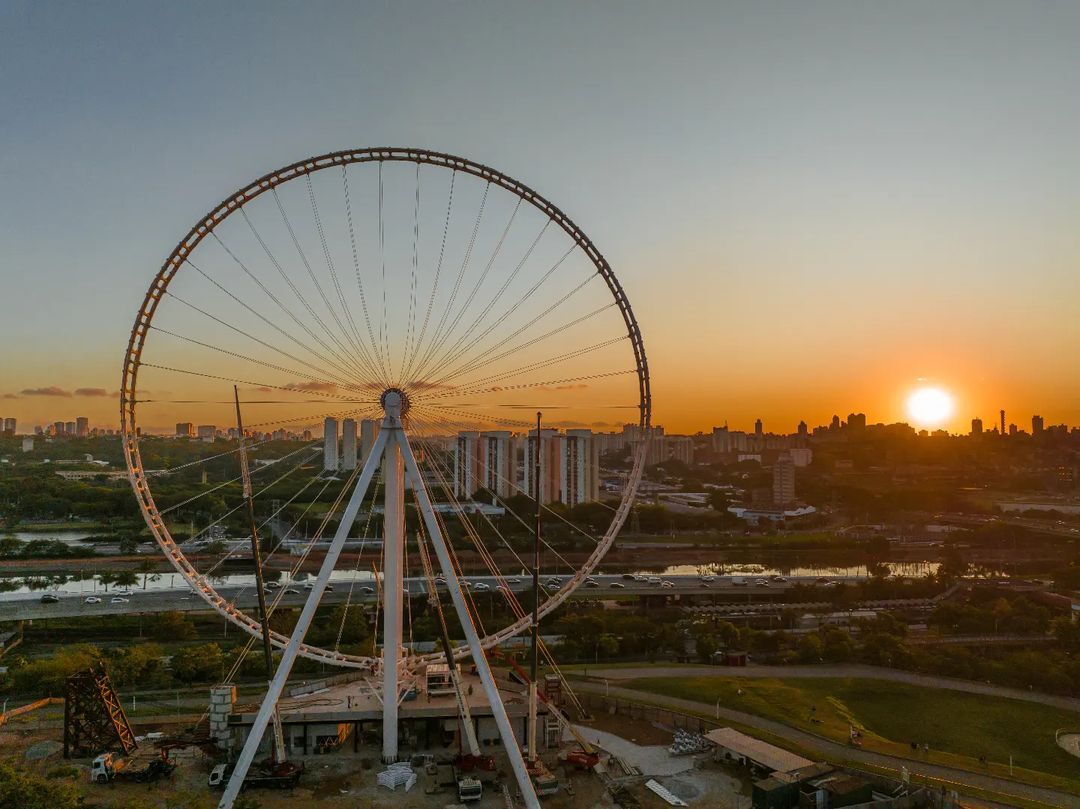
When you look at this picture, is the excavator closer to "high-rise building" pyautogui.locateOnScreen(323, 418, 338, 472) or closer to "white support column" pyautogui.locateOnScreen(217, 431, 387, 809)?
"white support column" pyautogui.locateOnScreen(217, 431, 387, 809)

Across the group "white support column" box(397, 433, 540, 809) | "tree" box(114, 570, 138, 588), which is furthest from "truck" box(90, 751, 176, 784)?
"tree" box(114, 570, 138, 588)

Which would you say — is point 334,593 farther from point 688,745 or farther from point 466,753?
point 688,745

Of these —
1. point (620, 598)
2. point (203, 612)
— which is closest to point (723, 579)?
point (620, 598)

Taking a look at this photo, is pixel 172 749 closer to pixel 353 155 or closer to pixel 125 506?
pixel 353 155

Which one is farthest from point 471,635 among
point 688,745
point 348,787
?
point 688,745

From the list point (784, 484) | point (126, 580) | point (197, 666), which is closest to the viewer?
point (197, 666)

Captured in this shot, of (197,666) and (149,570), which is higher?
(197,666)

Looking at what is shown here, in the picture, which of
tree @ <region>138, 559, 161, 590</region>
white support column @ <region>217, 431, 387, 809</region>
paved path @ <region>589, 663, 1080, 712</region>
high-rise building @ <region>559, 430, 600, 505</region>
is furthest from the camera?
high-rise building @ <region>559, 430, 600, 505</region>

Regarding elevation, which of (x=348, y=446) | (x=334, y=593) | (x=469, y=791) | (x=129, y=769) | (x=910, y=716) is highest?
(x=348, y=446)
